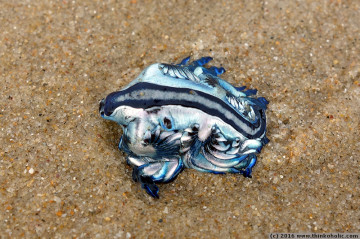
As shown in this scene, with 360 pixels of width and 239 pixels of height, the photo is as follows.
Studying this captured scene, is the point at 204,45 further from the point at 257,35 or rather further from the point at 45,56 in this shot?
the point at 45,56

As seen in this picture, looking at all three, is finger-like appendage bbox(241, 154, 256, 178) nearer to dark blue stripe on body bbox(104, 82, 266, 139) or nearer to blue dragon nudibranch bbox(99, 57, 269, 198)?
blue dragon nudibranch bbox(99, 57, 269, 198)

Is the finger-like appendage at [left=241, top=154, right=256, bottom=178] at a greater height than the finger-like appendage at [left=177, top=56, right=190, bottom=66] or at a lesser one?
lesser

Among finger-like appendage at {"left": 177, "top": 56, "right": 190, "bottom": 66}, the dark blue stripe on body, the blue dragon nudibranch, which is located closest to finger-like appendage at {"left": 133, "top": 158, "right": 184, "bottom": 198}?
the blue dragon nudibranch

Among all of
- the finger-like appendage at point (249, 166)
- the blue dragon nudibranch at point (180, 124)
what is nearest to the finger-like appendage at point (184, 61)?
the blue dragon nudibranch at point (180, 124)

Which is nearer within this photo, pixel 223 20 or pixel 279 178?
pixel 279 178

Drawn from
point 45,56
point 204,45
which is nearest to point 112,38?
point 45,56

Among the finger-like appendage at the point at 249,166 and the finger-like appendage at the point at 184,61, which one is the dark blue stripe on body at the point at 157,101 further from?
the finger-like appendage at the point at 184,61

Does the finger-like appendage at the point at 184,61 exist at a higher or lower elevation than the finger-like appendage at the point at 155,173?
higher

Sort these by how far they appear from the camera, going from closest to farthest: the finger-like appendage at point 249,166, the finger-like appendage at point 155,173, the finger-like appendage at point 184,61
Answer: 1. the finger-like appendage at point 155,173
2. the finger-like appendage at point 249,166
3. the finger-like appendage at point 184,61

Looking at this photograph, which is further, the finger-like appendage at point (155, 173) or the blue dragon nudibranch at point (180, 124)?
the finger-like appendage at point (155, 173)
